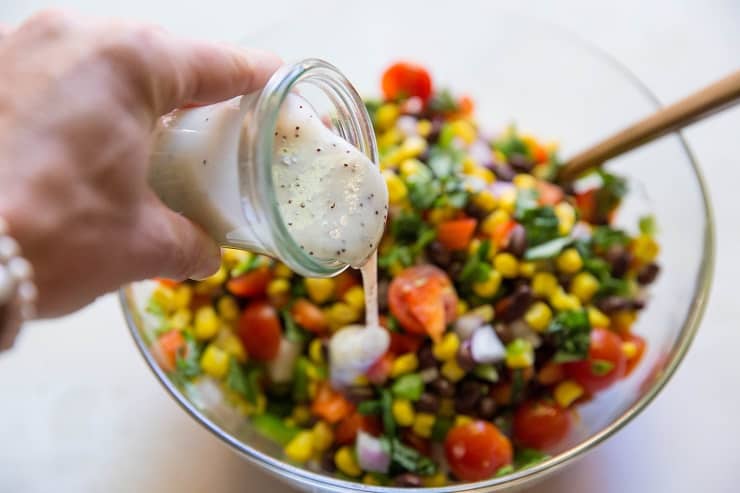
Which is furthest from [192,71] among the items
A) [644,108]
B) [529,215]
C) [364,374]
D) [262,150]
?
[644,108]

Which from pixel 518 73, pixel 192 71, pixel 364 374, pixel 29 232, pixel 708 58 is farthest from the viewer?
pixel 708 58

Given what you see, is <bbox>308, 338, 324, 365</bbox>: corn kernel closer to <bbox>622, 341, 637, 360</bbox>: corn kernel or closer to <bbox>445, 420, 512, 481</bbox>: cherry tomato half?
<bbox>445, 420, 512, 481</bbox>: cherry tomato half

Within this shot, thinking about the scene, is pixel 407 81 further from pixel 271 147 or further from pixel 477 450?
pixel 271 147

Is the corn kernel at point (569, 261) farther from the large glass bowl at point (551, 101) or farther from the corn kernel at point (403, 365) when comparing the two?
the corn kernel at point (403, 365)

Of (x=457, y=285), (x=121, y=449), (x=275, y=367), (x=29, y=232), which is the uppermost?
(x=29, y=232)

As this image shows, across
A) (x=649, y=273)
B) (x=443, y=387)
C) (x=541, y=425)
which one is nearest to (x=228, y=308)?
(x=443, y=387)

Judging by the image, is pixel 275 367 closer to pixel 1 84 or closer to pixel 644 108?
pixel 1 84
